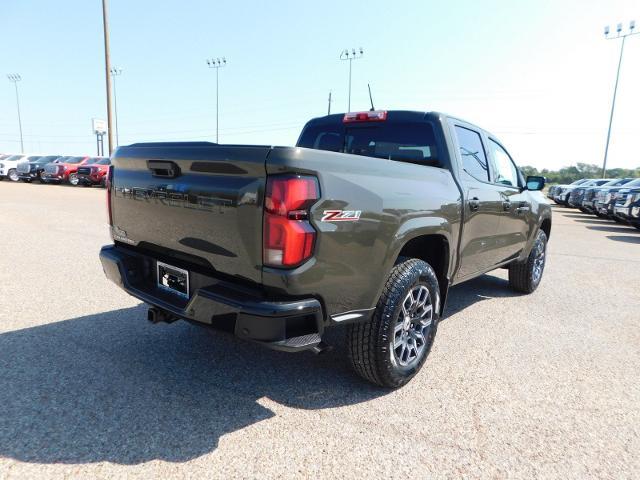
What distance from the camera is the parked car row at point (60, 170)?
22.8 metres

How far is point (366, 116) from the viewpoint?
11.8 ft

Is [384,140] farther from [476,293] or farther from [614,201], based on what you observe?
[614,201]

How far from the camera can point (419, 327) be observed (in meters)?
2.96

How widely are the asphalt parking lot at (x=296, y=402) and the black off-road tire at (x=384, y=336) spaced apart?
161mm

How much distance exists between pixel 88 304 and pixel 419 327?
317 cm

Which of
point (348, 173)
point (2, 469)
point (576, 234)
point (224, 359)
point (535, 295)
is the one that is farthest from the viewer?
point (576, 234)

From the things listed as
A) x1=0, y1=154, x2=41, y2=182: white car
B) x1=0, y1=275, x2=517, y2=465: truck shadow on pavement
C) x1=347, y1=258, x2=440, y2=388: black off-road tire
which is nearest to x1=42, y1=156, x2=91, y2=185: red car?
x1=0, y1=154, x2=41, y2=182: white car

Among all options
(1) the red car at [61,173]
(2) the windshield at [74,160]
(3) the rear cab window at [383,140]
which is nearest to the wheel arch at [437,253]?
(3) the rear cab window at [383,140]

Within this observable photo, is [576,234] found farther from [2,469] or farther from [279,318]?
[2,469]

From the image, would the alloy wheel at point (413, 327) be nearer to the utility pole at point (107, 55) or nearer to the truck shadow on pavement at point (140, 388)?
Answer: the truck shadow on pavement at point (140, 388)

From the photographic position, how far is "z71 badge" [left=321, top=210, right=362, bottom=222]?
6.79 feet

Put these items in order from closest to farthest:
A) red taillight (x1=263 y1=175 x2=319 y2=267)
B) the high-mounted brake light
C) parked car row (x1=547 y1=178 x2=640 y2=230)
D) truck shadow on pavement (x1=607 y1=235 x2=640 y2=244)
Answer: red taillight (x1=263 y1=175 x2=319 y2=267), the high-mounted brake light, truck shadow on pavement (x1=607 y1=235 x2=640 y2=244), parked car row (x1=547 y1=178 x2=640 y2=230)

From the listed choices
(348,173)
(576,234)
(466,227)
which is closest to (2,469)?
(348,173)

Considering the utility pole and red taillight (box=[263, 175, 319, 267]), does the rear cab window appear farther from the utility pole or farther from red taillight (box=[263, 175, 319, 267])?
the utility pole
